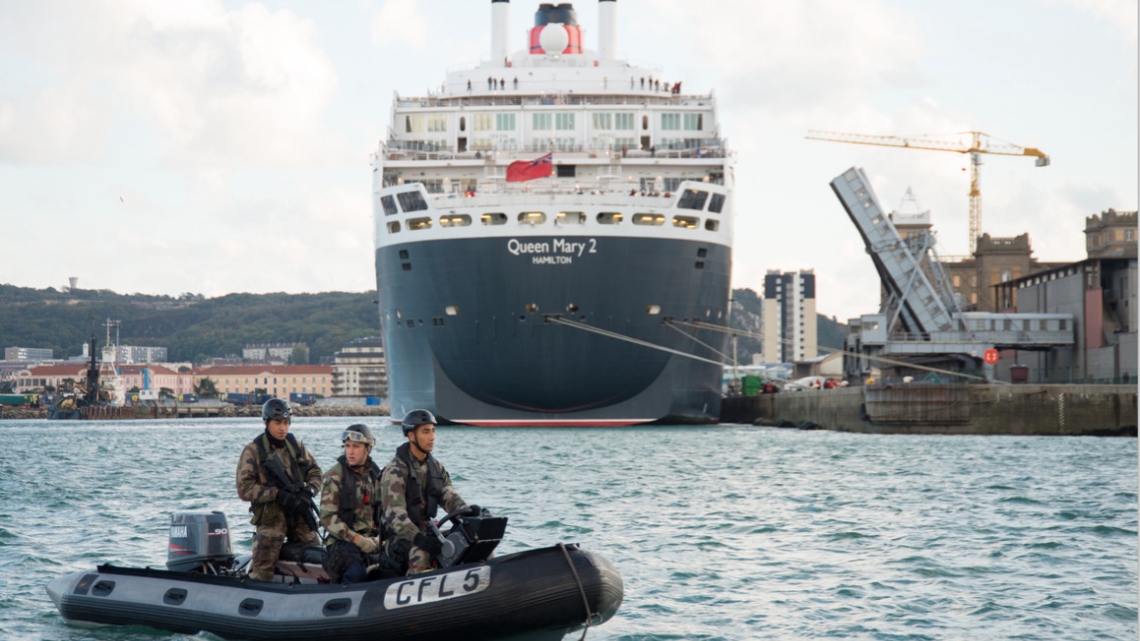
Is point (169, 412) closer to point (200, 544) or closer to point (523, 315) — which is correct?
point (523, 315)

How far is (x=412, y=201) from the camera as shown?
45875 millimetres

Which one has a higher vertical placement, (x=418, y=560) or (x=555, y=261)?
(x=555, y=261)

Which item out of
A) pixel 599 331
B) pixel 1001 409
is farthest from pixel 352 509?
pixel 1001 409

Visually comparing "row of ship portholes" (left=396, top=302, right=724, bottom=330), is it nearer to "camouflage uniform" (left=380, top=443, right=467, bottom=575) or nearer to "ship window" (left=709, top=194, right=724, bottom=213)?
"ship window" (left=709, top=194, right=724, bottom=213)

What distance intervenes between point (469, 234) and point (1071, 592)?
104 feet

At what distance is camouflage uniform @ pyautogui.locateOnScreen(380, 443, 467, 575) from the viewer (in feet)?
32.7

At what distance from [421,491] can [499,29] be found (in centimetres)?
5534

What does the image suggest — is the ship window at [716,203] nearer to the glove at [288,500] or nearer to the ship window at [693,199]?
the ship window at [693,199]

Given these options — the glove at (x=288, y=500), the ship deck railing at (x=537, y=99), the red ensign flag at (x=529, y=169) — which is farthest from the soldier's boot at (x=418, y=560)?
the ship deck railing at (x=537, y=99)

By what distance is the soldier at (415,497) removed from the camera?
9.98m

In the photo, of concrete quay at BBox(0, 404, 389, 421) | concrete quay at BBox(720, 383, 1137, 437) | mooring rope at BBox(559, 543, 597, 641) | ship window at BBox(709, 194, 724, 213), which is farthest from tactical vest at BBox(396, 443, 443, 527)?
concrete quay at BBox(0, 404, 389, 421)

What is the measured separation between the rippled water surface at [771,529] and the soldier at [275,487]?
123 cm

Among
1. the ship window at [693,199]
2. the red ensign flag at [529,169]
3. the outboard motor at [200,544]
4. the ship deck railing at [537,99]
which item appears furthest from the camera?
the ship deck railing at [537,99]

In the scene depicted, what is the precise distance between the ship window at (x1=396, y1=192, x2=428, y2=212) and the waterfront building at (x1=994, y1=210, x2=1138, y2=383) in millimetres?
24273
